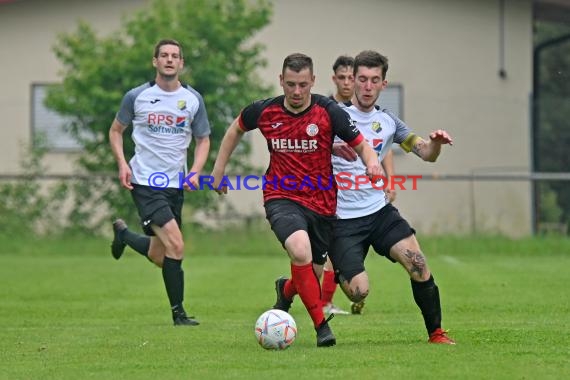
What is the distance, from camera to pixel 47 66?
93.8 ft

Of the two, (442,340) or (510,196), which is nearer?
(442,340)

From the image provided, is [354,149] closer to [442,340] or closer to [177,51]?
[442,340]

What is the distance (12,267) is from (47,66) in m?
10.5

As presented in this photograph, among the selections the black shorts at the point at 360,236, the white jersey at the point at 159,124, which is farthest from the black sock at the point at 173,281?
the black shorts at the point at 360,236

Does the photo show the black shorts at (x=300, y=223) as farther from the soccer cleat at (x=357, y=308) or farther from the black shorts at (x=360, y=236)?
the soccer cleat at (x=357, y=308)

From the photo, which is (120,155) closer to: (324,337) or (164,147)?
(164,147)

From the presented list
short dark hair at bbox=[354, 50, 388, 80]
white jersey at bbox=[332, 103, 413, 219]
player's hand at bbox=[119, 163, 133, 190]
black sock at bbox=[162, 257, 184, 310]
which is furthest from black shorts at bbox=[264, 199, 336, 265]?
player's hand at bbox=[119, 163, 133, 190]

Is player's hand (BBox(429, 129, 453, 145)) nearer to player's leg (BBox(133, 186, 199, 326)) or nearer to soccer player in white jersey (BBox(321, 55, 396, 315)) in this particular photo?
soccer player in white jersey (BBox(321, 55, 396, 315))

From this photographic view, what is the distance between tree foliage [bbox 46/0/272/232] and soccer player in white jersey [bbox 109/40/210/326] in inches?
467

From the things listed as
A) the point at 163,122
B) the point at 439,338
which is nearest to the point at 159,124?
the point at 163,122

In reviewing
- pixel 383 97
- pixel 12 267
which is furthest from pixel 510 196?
pixel 12 267

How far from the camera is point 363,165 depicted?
30.6 ft

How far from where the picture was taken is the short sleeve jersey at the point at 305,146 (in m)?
8.70

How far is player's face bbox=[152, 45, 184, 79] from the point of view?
35.9 feet
